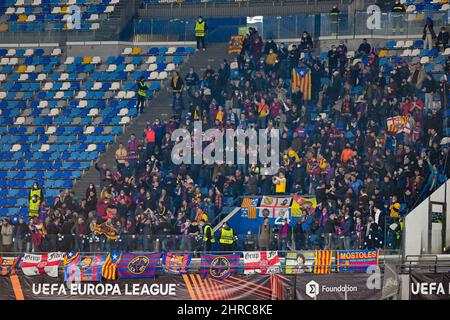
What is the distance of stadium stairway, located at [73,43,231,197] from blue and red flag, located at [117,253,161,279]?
6322mm

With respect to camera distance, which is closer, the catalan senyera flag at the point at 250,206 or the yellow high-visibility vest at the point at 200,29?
the catalan senyera flag at the point at 250,206

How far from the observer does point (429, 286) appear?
92.5ft

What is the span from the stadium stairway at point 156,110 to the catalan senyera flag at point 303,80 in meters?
2.73

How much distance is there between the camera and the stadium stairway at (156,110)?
3634 centimetres

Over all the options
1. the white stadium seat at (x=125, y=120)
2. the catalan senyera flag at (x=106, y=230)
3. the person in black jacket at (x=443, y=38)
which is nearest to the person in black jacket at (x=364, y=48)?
the person in black jacket at (x=443, y=38)

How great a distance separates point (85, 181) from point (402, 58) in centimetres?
781

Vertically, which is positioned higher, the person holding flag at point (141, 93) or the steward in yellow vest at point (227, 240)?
the person holding flag at point (141, 93)

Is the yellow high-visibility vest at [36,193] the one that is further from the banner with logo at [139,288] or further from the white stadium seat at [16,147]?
the banner with logo at [139,288]

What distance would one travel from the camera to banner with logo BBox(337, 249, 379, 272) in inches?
1128

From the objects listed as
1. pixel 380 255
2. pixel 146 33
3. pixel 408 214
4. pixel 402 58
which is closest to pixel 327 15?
pixel 402 58

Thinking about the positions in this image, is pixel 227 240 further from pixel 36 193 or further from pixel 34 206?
pixel 36 193

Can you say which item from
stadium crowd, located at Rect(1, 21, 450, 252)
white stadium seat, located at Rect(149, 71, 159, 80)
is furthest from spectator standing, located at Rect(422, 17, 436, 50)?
white stadium seat, located at Rect(149, 71, 159, 80)

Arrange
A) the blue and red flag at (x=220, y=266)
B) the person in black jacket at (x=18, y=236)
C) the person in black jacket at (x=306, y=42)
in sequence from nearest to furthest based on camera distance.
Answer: the blue and red flag at (x=220, y=266), the person in black jacket at (x=18, y=236), the person in black jacket at (x=306, y=42)

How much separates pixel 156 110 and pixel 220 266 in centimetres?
906
